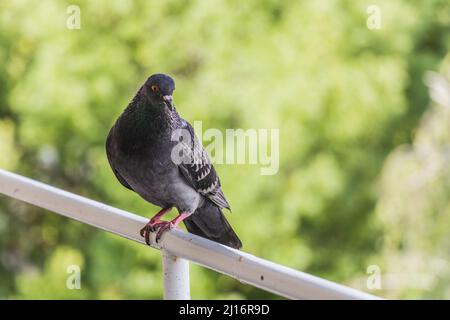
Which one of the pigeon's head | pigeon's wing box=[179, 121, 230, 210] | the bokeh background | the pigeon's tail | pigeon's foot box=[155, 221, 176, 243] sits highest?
the bokeh background

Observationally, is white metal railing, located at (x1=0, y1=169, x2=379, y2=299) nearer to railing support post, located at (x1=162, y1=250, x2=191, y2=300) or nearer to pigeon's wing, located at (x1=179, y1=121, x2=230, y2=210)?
railing support post, located at (x1=162, y1=250, x2=191, y2=300)

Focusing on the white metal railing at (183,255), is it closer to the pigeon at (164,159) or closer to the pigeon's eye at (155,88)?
the pigeon at (164,159)

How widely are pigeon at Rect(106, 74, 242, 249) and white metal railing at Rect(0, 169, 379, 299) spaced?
202mm

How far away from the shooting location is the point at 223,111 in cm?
625

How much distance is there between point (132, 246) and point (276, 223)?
4.41 ft

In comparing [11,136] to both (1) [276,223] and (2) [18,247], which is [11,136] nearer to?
(2) [18,247]

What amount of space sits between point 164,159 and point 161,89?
173 millimetres

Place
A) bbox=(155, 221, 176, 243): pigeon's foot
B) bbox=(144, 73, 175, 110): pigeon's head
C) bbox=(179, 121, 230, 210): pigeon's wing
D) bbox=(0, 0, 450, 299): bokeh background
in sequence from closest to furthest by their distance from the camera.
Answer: bbox=(155, 221, 176, 243): pigeon's foot, bbox=(144, 73, 175, 110): pigeon's head, bbox=(179, 121, 230, 210): pigeon's wing, bbox=(0, 0, 450, 299): bokeh background

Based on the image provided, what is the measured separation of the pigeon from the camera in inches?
65.9

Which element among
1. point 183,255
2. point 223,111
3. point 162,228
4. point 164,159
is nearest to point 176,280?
point 183,255

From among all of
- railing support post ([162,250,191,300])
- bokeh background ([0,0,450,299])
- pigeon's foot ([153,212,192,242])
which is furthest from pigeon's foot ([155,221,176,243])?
bokeh background ([0,0,450,299])

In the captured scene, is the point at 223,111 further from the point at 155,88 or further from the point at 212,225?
the point at 155,88
